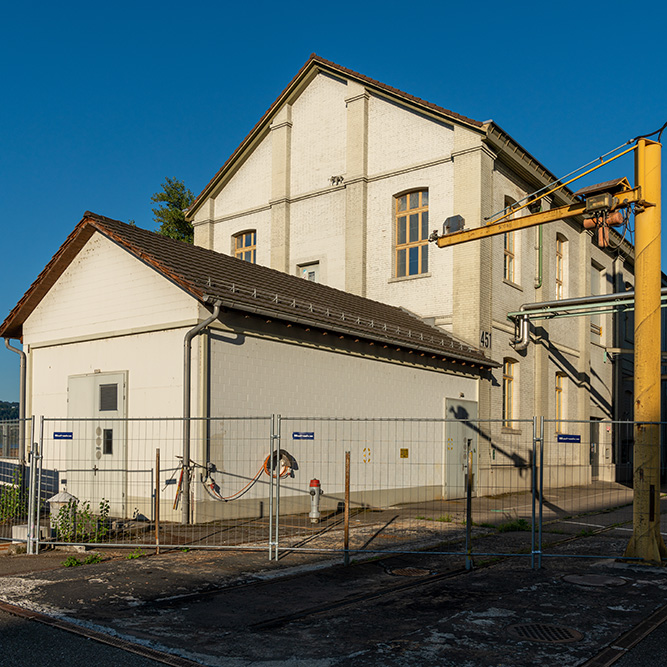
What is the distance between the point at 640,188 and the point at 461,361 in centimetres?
989

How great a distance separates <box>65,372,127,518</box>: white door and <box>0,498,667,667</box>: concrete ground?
3488 millimetres

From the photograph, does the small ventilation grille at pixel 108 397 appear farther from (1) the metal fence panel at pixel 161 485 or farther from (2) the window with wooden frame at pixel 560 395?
(2) the window with wooden frame at pixel 560 395

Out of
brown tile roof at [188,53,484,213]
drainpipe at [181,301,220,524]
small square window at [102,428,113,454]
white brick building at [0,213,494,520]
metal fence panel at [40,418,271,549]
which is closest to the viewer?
metal fence panel at [40,418,271,549]

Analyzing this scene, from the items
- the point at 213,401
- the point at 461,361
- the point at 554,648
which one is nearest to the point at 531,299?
the point at 461,361

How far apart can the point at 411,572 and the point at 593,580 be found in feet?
7.45

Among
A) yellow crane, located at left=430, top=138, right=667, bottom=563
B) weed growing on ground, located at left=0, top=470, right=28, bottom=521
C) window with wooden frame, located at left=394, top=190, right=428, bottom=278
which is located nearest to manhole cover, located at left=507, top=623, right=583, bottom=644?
yellow crane, located at left=430, top=138, right=667, bottom=563

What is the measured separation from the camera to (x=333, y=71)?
83.5ft

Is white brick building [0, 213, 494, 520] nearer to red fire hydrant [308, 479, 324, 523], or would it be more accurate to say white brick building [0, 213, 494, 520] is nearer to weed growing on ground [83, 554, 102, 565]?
red fire hydrant [308, 479, 324, 523]

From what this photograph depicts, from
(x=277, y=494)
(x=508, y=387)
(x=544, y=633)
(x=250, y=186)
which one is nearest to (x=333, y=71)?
(x=250, y=186)

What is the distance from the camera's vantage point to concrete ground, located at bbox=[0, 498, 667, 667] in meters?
5.95

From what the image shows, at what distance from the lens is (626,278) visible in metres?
34.5

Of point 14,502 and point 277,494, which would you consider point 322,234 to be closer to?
point 14,502

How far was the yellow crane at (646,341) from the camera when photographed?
10.1m

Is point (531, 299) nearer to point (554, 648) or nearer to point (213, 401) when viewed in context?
point (213, 401)
